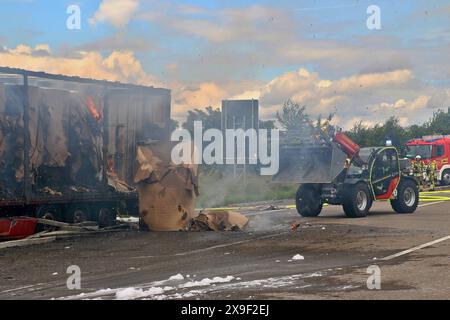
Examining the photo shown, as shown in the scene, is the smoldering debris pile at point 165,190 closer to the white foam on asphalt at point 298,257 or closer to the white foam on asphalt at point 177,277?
the white foam on asphalt at point 298,257

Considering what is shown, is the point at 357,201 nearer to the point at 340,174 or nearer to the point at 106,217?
the point at 340,174

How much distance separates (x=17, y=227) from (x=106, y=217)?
277 centimetres

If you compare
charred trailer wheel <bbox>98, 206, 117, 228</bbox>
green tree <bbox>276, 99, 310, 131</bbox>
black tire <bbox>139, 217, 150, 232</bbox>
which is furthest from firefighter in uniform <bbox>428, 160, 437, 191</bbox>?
black tire <bbox>139, 217, 150, 232</bbox>

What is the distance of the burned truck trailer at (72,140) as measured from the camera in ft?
44.1

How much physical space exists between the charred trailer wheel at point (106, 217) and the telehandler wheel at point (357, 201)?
5918 millimetres

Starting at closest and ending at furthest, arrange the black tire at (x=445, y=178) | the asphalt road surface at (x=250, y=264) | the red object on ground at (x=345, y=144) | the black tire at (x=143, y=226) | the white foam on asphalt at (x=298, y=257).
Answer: the asphalt road surface at (x=250, y=264) → the white foam on asphalt at (x=298, y=257) → the black tire at (x=143, y=226) → the red object on ground at (x=345, y=144) → the black tire at (x=445, y=178)

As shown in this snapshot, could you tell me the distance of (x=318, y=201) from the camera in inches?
712

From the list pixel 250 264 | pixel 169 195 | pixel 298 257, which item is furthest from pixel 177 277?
pixel 169 195

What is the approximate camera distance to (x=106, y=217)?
15.4m

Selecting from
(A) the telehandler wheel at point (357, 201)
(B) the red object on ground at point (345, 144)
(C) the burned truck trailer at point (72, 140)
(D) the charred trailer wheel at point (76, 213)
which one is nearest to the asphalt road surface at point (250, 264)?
(D) the charred trailer wheel at point (76, 213)

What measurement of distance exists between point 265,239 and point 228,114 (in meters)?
6.05

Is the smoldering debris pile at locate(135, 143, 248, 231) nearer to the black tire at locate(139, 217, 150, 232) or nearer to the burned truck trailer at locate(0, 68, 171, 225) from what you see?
the black tire at locate(139, 217, 150, 232)

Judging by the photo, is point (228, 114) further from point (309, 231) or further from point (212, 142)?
point (309, 231)
